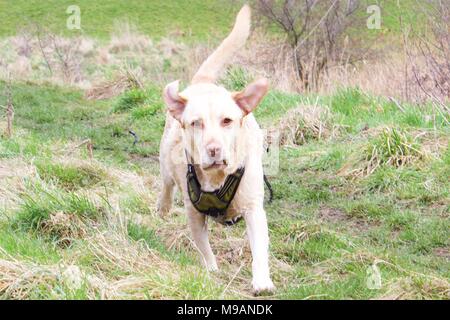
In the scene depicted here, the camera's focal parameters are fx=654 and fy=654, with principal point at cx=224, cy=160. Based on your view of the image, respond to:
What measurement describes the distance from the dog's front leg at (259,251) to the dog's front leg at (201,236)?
296 mm

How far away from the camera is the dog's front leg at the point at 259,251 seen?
138 inches

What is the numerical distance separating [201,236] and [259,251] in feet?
1.55

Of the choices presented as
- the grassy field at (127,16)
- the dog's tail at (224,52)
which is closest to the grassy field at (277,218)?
the dog's tail at (224,52)

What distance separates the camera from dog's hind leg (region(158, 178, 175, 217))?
4.66 m

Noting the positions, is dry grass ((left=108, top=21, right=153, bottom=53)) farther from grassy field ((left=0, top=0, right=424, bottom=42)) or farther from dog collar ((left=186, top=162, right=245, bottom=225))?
dog collar ((left=186, top=162, right=245, bottom=225))

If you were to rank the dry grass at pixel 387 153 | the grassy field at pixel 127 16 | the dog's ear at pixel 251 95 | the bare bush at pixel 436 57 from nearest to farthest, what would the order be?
the dog's ear at pixel 251 95 → the dry grass at pixel 387 153 → the bare bush at pixel 436 57 → the grassy field at pixel 127 16

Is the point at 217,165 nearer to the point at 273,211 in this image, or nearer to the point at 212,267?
the point at 212,267

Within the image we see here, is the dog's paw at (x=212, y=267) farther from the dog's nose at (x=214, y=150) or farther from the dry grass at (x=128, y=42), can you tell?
the dry grass at (x=128, y=42)

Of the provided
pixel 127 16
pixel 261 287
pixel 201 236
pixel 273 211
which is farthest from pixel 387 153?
pixel 127 16

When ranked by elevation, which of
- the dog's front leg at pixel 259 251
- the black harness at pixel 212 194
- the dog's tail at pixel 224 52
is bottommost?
the dog's front leg at pixel 259 251

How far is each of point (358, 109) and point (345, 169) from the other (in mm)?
1973
